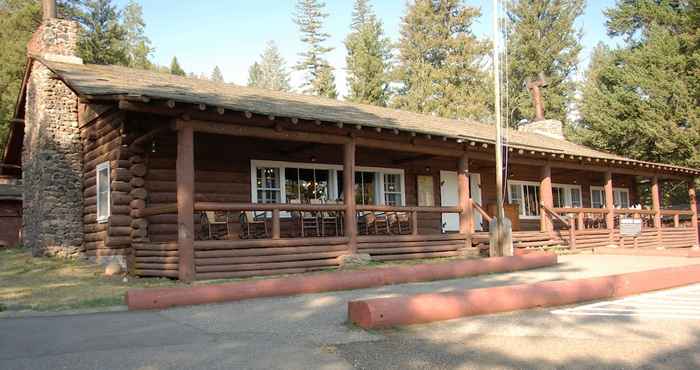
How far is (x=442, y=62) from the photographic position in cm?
4466

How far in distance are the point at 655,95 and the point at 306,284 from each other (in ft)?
83.9

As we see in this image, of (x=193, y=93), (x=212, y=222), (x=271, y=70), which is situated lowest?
(x=212, y=222)

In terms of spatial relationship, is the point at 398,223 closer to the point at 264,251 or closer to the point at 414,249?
the point at 414,249

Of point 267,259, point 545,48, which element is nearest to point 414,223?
point 267,259

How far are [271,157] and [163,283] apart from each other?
4.84 metres

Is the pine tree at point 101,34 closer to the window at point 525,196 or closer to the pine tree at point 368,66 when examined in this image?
the pine tree at point 368,66

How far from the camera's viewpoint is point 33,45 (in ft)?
55.7

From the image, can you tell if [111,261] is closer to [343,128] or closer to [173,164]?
[173,164]

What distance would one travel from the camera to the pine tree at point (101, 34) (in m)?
34.7

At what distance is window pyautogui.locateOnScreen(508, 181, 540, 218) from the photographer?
20.7m

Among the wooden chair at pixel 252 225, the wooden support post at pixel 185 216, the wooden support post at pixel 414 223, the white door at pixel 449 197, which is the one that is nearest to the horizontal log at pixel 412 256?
the wooden support post at pixel 414 223

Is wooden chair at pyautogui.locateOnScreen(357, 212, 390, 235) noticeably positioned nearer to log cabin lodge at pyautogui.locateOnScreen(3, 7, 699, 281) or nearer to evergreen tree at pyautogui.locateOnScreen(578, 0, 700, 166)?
log cabin lodge at pyautogui.locateOnScreen(3, 7, 699, 281)

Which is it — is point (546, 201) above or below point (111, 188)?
below

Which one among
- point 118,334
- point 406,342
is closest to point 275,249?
point 118,334
